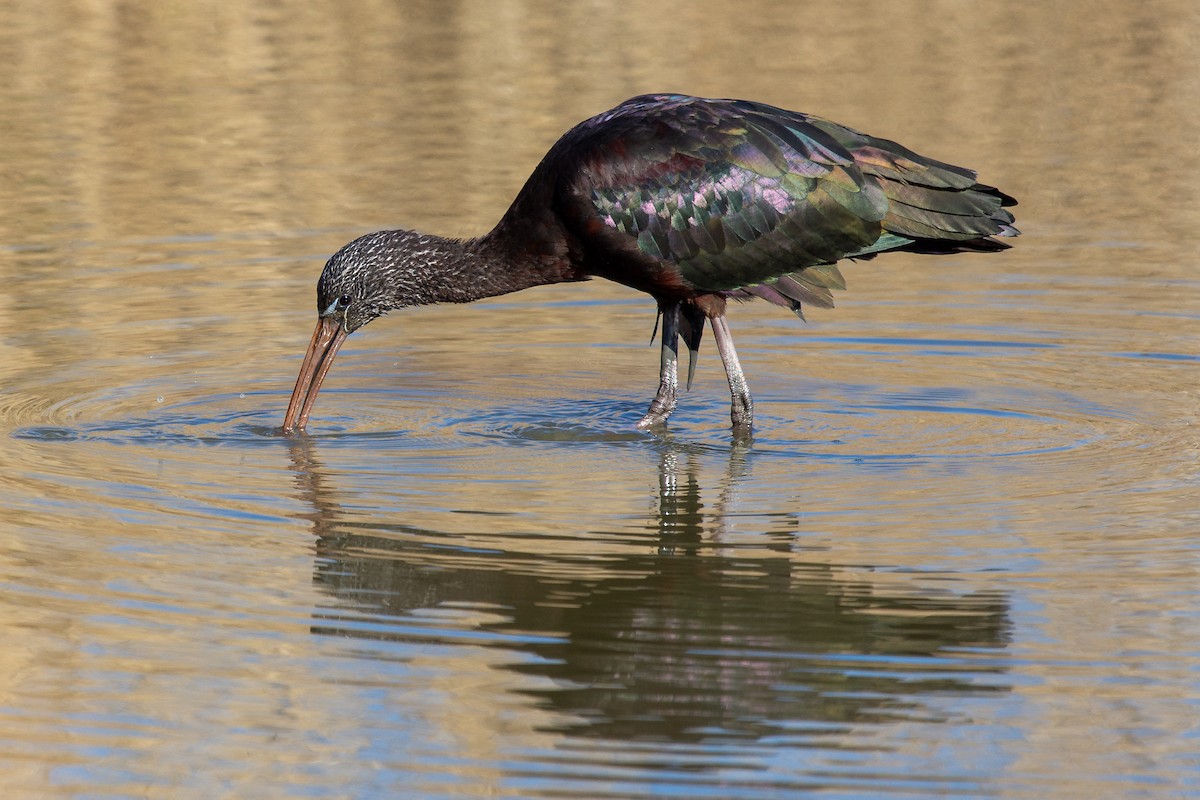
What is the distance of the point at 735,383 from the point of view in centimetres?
1005

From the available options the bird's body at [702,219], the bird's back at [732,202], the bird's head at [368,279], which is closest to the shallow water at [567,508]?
the bird's head at [368,279]

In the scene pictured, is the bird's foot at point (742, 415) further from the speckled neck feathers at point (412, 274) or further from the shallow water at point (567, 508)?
the speckled neck feathers at point (412, 274)

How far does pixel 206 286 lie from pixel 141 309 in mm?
766

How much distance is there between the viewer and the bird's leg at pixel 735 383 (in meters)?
10.1

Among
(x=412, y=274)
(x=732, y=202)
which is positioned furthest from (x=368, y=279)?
(x=732, y=202)

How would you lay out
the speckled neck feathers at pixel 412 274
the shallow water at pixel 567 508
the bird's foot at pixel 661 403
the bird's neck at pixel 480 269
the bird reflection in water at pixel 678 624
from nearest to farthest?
the shallow water at pixel 567 508
the bird reflection in water at pixel 678 624
the bird's neck at pixel 480 269
the speckled neck feathers at pixel 412 274
the bird's foot at pixel 661 403

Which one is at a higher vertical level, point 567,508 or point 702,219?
point 702,219

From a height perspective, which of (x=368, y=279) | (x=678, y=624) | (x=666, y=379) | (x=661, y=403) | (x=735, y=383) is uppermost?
(x=368, y=279)

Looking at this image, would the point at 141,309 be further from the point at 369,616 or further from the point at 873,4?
the point at 873,4

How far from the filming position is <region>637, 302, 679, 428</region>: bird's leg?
10.3m

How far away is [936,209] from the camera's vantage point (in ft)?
32.6

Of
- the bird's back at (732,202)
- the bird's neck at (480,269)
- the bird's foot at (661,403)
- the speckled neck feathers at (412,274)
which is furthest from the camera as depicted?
the bird's foot at (661,403)

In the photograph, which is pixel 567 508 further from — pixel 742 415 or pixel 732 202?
pixel 732 202

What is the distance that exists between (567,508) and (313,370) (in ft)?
7.25
